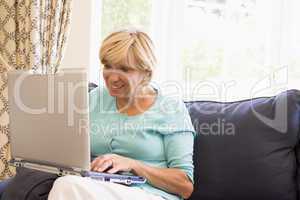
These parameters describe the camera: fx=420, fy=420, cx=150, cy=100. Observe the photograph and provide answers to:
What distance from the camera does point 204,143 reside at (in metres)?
1.70

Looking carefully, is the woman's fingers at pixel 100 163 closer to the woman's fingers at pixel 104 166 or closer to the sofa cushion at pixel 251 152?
the woman's fingers at pixel 104 166

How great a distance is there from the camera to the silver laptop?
1.25 m

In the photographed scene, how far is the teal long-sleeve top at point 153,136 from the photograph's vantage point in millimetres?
1529

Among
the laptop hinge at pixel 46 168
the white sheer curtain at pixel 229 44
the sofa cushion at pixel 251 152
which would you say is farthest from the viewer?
the white sheer curtain at pixel 229 44

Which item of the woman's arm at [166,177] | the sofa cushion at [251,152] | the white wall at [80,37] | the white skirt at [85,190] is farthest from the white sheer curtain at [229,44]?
the white skirt at [85,190]

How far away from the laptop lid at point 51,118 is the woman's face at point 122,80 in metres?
0.34

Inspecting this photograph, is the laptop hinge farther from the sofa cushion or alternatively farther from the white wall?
the white wall

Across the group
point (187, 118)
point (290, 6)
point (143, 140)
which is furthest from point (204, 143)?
point (290, 6)

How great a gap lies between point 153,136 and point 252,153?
1.26ft

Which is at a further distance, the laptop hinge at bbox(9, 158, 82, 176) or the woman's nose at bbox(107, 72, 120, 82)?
the woman's nose at bbox(107, 72, 120, 82)

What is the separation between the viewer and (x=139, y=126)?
1.60 meters

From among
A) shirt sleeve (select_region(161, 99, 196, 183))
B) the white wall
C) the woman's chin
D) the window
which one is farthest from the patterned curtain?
shirt sleeve (select_region(161, 99, 196, 183))

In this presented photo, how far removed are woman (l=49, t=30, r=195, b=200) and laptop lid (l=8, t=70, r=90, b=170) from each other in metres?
0.16

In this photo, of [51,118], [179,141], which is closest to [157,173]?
[179,141]
